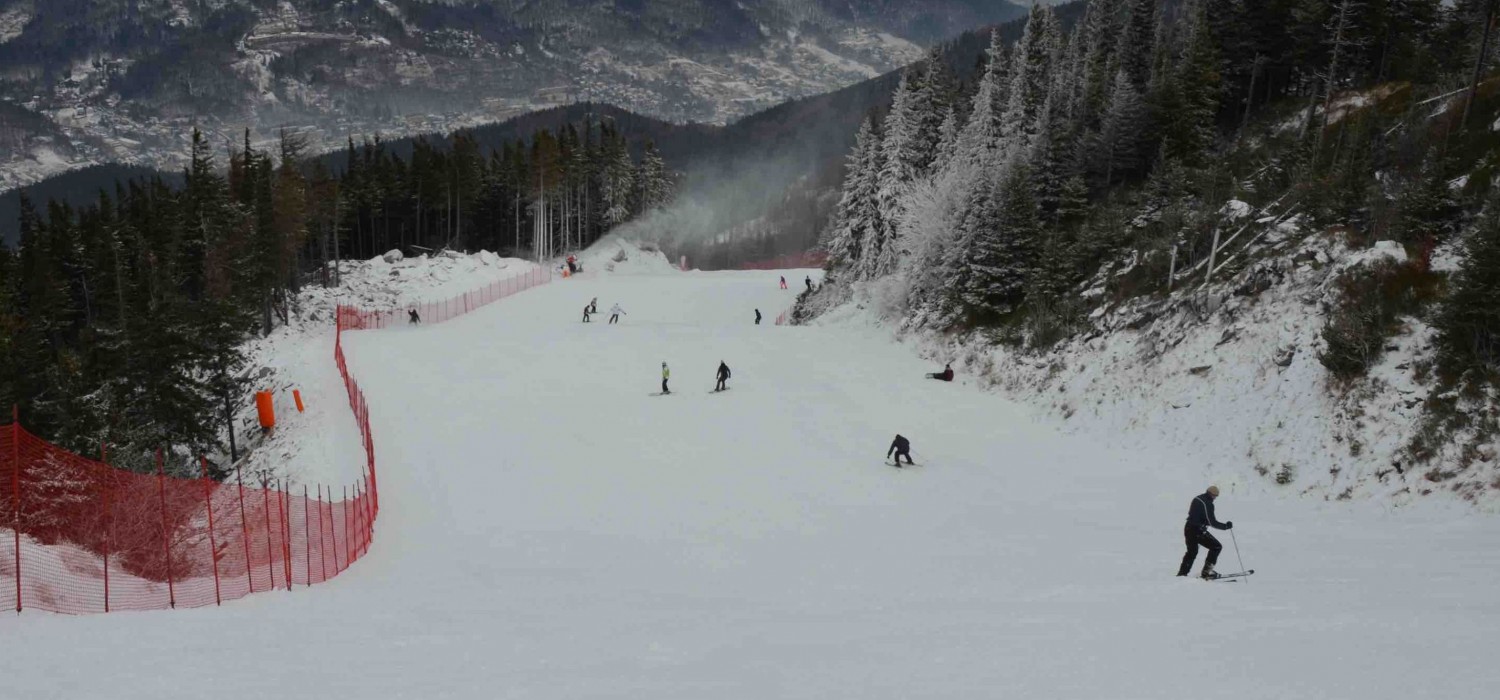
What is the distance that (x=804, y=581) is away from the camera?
14.0 meters

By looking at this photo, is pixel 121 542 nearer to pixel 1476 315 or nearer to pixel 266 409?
pixel 266 409

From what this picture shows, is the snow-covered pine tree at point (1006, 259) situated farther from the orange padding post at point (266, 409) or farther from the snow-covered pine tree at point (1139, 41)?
the orange padding post at point (266, 409)

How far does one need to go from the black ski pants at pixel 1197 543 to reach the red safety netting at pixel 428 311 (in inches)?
1827

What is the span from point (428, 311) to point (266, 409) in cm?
2227

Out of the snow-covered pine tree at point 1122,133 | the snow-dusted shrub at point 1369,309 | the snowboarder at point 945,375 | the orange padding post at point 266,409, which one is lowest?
the orange padding post at point 266,409

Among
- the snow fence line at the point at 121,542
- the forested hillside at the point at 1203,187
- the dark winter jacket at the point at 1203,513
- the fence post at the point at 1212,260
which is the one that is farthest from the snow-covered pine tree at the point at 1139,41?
the snow fence line at the point at 121,542

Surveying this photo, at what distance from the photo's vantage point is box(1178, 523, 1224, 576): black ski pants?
12.2m

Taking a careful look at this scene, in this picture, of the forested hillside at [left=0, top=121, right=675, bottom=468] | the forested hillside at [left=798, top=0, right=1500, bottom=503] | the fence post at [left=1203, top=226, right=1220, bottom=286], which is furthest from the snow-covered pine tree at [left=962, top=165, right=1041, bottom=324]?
the forested hillside at [left=0, top=121, right=675, bottom=468]

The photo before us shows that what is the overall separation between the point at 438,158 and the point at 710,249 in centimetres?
7458

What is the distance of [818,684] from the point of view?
8.02 m

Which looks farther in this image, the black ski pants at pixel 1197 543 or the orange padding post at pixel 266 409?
the orange padding post at pixel 266 409

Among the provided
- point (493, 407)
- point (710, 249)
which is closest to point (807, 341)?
point (493, 407)

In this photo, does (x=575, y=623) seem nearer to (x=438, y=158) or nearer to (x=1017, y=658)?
(x=1017, y=658)

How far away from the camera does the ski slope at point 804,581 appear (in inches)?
312
